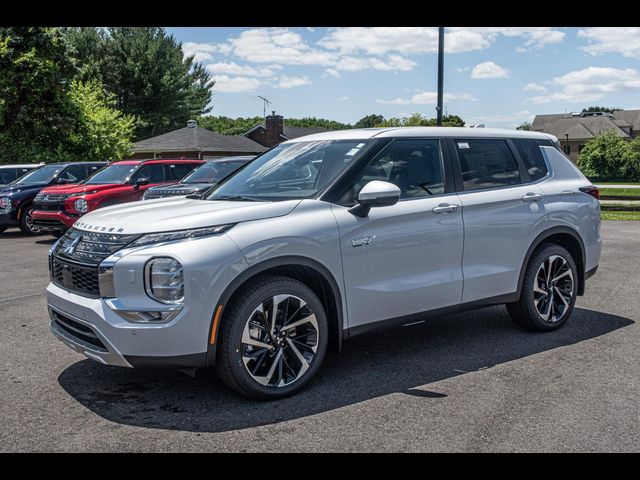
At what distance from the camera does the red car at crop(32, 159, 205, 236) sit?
547 inches

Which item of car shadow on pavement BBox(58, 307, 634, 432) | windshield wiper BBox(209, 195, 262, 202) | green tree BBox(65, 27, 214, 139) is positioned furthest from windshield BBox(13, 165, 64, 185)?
green tree BBox(65, 27, 214, 139)

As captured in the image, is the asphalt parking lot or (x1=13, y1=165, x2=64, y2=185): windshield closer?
the asphalt parking lot

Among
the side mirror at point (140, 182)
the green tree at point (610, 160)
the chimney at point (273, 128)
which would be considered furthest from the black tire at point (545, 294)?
the green tree at point (610, 160)

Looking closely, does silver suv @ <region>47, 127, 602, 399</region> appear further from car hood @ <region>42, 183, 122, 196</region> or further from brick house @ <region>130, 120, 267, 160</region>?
brick house @ <region>130, 120, 267, 160</region>

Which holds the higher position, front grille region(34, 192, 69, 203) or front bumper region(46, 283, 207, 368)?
front grille region(34, 192, 69, 203)

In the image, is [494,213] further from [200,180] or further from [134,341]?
[200,180]

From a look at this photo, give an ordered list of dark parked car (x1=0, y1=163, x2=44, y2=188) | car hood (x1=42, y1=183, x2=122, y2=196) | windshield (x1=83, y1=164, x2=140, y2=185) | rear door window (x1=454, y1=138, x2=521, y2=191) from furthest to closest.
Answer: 1. dark parked car (x1=0, y1=163, x2=44, y2=188)
2. windshield (x1=83, y1=164, x2=140, y2=185)
3. car hood (x1=42, y1=183, x2=122, y2=196)
4. rear door window (x1=454, y1=138, x2=521, y2=191)

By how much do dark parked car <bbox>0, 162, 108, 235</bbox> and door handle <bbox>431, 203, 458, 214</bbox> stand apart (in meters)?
12.6

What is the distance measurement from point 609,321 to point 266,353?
401 cm

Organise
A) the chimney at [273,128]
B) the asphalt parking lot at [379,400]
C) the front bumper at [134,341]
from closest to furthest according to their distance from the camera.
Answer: the asphalt parking lot at [379,400] < the front bumper at [134,341] < the chimney at [273,128]

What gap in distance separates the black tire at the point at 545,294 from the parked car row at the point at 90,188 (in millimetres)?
7649

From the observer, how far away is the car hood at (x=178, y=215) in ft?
14.1

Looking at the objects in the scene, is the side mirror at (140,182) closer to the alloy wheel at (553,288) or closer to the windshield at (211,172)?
the windshield at (211,172)
